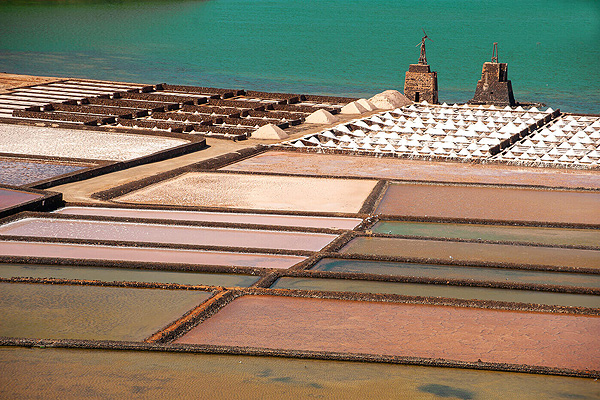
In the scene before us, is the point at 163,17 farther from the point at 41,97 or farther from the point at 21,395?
the point at 21,395

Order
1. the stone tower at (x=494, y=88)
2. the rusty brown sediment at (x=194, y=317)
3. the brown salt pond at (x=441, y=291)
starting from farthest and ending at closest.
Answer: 1. the stone tower at (x=494, y=88)
2. the brown salt pond at (x=441, y=291)
3. the rusty brown sediment at (x=194, y=317)

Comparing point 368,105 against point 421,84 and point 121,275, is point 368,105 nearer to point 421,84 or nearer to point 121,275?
point 421,84

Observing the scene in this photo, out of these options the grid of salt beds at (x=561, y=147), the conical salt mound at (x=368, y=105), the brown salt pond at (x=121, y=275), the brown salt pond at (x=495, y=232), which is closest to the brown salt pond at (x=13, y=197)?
the brown salt pond at (x=121, y=275)

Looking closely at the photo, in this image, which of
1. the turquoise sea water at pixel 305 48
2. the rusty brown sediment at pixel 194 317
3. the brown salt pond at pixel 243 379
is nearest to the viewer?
the brown salt pond at pixel 243 379

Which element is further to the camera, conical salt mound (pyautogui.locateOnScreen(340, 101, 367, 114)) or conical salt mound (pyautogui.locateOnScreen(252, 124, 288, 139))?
conical salt mound (pyautogui.locateOnScreen(340, 101, 367, 114))

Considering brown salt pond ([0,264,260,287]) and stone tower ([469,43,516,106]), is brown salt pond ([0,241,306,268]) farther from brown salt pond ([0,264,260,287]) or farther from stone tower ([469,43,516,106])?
stone tower ([469,43,516,106])

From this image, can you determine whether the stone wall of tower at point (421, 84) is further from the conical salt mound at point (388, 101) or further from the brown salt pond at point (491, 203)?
the brown salt pond at point (491, 203)

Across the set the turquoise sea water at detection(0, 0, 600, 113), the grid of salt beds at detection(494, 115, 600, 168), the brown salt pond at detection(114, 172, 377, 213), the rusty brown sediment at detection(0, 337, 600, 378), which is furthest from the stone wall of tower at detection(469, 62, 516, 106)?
the rusty brown sediment at detection(0, 337, 600, 378)
